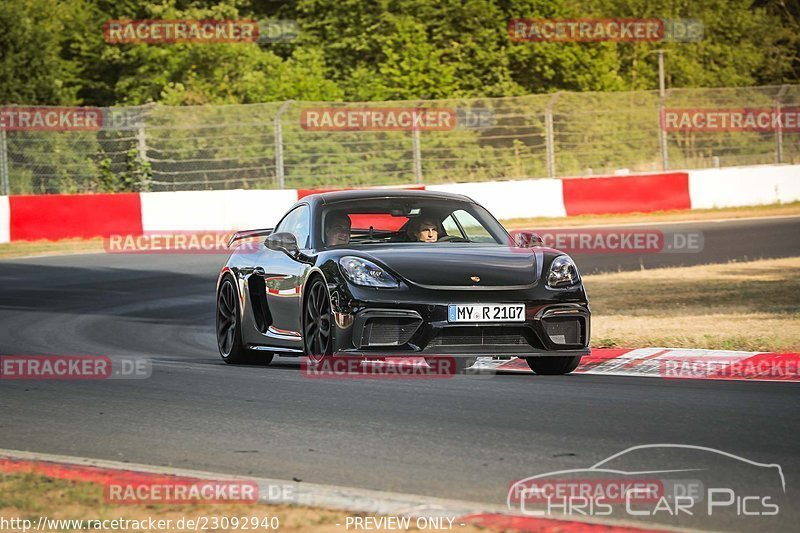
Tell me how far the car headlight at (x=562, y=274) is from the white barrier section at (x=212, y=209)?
1800cm

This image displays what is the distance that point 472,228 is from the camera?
10398 millimetres

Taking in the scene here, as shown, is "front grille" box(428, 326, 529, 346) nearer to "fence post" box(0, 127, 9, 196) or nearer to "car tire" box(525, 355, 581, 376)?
"car tire" box(525, 355, 581, 376)

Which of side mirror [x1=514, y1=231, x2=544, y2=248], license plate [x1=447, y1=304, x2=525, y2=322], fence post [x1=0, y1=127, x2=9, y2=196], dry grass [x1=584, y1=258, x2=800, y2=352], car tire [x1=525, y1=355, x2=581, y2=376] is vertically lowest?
dry grass [x1=584, y1=258, x2=800, y2=352]

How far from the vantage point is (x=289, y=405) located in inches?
318

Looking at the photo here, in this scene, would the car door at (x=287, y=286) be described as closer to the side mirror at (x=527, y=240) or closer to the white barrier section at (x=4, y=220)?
the side mirror at (x=527, y=240)

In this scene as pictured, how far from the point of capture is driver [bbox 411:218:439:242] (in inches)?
404

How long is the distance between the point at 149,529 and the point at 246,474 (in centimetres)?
92

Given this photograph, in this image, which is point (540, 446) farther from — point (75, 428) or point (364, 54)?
point (364, 54)

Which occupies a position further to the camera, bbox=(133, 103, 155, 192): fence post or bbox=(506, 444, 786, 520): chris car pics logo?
bbox=(133, 103, 155, 192): fence post

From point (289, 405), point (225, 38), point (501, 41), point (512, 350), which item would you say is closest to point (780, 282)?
point (512, 350)

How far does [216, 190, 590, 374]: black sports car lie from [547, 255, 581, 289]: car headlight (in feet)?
0.03

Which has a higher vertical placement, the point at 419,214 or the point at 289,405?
the point at 419,214

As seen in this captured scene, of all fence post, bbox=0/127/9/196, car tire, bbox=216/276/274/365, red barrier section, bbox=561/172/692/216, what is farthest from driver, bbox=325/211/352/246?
red barrier section, bbox=561/172/692/216

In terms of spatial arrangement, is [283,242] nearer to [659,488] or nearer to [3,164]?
[659,488]
